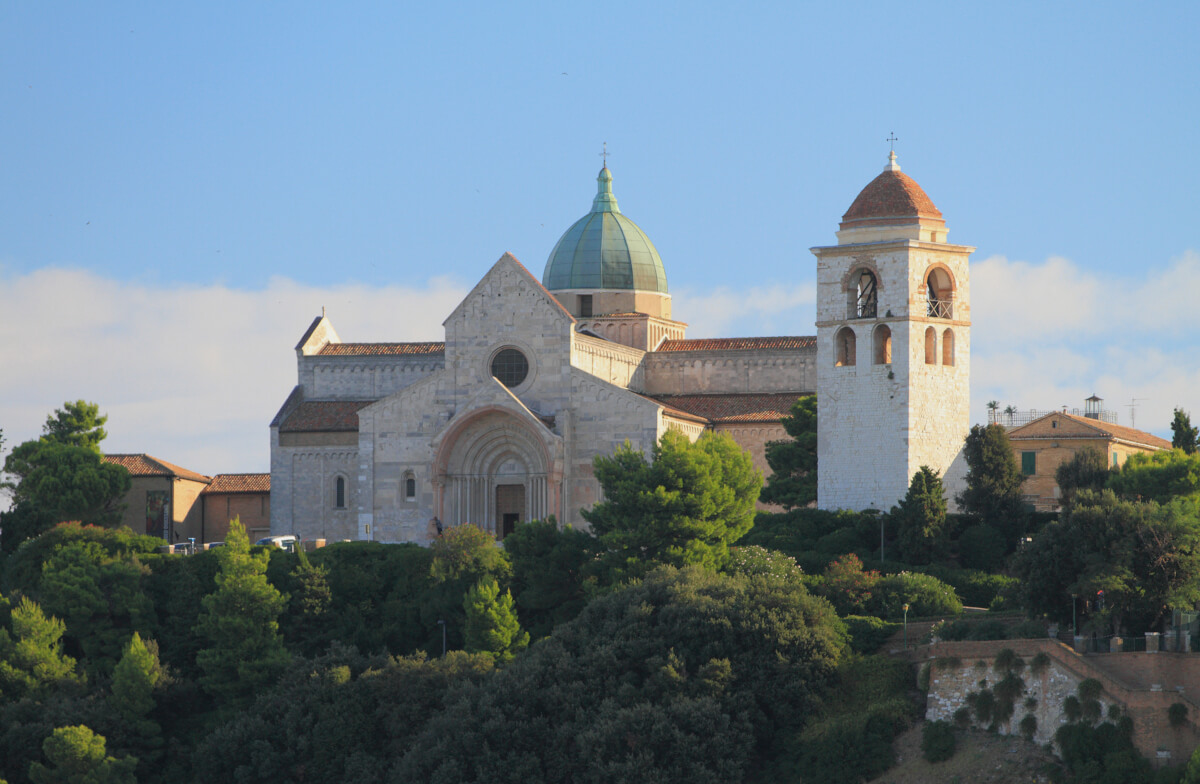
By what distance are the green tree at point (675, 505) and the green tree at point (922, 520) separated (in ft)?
13.7

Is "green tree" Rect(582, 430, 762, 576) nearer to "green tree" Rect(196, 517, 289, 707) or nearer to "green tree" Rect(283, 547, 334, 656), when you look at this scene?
"green tree" Rect(283, 547, 334, 656)

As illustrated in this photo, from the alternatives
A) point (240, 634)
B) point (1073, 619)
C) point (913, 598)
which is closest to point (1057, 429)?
point (913, 598)

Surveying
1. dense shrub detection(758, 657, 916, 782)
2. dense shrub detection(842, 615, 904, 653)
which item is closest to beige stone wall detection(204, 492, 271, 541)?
dense shrub detection(842, 615, 904, 653)

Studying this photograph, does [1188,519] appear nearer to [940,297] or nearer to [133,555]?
[940,297]

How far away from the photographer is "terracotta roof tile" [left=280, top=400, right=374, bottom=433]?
2611 inches

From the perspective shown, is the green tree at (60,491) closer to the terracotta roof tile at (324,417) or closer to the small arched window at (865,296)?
the terracotta roof tile at (324,417)

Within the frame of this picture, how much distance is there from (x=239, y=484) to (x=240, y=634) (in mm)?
19356

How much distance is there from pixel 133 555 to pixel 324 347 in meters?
15.3

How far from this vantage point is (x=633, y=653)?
45469 mm

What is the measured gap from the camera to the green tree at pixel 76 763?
48.2m

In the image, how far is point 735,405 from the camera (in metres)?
64.0

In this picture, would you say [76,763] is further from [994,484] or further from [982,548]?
[994,484]

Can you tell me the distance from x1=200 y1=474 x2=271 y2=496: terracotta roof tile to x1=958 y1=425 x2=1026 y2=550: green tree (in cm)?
2661

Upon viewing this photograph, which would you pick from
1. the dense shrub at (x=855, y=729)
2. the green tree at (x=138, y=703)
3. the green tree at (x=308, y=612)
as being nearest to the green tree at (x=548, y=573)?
the green tree at (x=308, y=612)
